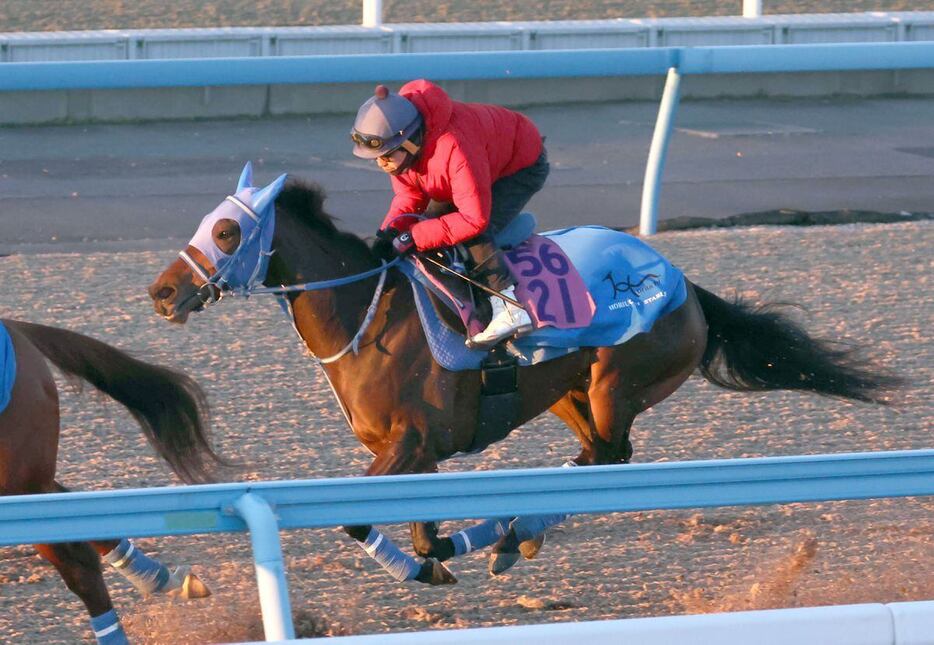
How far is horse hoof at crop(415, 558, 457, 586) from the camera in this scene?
4336 millimetres

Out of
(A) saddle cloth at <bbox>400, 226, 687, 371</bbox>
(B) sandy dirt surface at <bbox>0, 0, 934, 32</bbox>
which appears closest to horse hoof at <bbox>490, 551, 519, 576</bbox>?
(A) saddle cloth at <bbox>400, 226, 687, 371</bbox>

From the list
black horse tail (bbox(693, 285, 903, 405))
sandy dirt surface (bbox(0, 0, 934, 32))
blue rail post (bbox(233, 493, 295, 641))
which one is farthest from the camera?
sandy dirt surface (bbox(0, 0, 934, 32))

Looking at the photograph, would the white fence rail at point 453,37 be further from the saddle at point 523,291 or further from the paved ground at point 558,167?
the saddle at point 523,291

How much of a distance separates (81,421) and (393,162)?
7.10 feet

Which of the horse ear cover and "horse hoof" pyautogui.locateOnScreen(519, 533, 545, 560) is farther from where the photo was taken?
"horse hoof" pyautogui.locateOnScreen(519, 533, 545, 560)

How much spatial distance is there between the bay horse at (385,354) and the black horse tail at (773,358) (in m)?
0.21

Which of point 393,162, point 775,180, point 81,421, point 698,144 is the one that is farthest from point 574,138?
point 393,162

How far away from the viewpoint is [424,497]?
2.69 m

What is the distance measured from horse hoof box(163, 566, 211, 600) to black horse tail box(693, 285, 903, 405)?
6.19 feet

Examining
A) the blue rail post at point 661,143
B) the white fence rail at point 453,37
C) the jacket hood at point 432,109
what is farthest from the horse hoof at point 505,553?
the white fence rail at point 453,37

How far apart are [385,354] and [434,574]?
68cm

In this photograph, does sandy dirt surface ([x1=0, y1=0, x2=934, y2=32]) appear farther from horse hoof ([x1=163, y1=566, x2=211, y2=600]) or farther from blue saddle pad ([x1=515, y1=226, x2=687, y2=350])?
horse hoof ([x1=163, y1=566, x2=211, y2=600])

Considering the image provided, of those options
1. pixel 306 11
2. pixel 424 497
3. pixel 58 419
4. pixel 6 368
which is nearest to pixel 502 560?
pixel 58 419

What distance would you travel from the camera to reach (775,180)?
34.1ft
